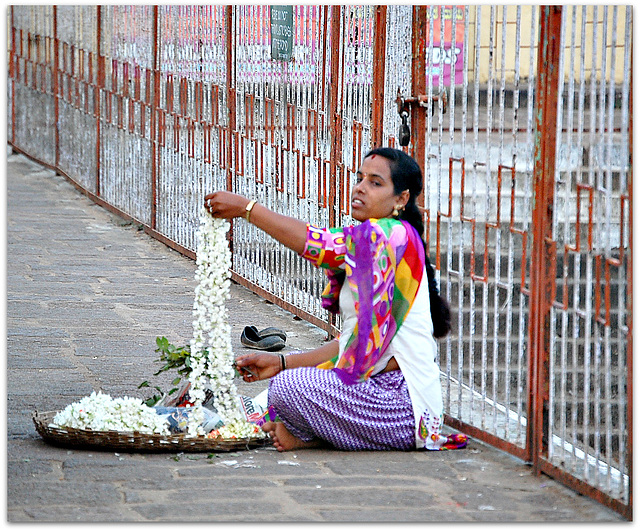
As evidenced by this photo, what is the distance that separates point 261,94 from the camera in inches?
321

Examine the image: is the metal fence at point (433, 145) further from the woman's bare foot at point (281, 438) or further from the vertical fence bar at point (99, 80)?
the woman's bare foot at point (281, 438)

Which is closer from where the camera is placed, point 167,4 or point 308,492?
point 308,492

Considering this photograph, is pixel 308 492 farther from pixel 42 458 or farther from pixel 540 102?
pixel 540 102

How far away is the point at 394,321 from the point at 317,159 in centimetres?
301

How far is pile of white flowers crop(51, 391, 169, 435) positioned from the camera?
4352 millimetres

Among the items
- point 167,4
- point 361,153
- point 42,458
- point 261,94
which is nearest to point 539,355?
point 42,458

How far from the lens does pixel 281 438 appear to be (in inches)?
174

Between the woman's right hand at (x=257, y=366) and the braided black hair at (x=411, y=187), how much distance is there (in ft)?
2.31

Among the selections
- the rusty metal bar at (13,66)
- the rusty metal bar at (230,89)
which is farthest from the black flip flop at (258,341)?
the rusty metal bar at (13,66)

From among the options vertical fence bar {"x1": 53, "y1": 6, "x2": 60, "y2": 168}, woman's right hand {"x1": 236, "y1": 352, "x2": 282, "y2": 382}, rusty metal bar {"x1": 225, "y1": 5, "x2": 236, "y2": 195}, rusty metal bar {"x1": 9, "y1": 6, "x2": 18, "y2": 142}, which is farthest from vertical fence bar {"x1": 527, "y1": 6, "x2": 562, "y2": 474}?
rusty metal bar {"x1": 9, "y1": 6, "x2": 18, "y2": 142}

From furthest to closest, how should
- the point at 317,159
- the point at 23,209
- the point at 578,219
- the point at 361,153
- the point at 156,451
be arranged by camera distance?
the point at 23,209
the point at 317,159
the point at 361,153
the point at 156,451
the point at 578,219

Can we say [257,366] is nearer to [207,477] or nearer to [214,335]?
[214,335]

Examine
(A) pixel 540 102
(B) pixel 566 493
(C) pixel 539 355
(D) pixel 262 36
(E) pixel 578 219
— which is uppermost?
(D) pixel 262 36

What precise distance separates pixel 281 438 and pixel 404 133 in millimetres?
1642
